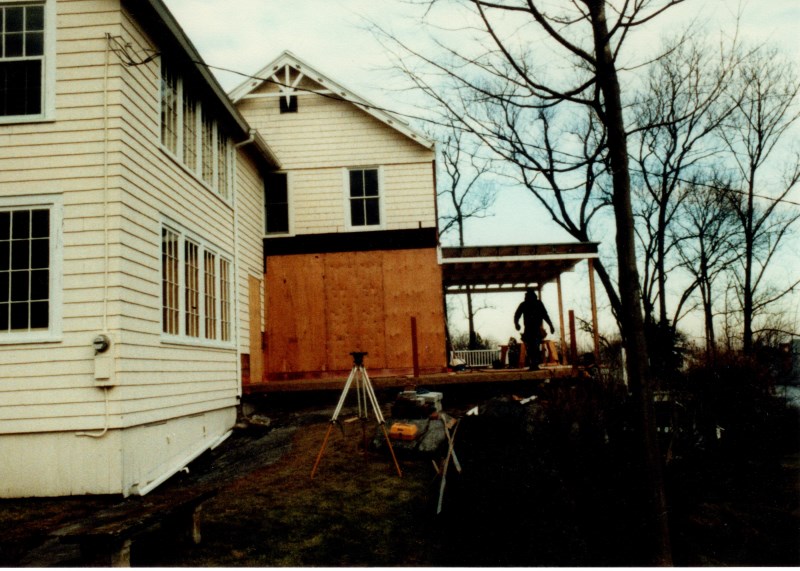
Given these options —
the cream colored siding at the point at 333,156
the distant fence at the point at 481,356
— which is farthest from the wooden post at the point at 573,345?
the distant fence at the point at 481,356

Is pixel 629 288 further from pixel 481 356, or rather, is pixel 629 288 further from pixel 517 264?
pixel 481 356

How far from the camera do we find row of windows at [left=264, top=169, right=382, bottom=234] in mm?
15781

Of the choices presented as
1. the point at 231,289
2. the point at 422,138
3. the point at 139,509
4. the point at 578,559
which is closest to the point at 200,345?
the point at 231,289

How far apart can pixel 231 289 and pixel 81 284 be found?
4834 millimetres

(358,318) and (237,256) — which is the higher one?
(237,256)

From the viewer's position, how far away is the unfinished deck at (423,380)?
13227mm

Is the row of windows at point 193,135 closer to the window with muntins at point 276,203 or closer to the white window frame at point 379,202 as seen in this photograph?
the window with muntins at point 276,203

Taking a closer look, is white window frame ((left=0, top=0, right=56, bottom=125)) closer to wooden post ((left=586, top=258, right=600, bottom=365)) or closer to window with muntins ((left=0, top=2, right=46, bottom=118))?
window with muntins ((left=0, top=2, right=46, bottom=118))

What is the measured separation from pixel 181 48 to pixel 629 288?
7.59m

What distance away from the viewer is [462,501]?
742 cm

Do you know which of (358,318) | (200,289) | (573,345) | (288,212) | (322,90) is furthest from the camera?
(322,90)

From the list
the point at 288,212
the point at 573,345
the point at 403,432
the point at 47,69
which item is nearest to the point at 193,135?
the point at 47,69

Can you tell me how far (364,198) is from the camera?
1582 cm

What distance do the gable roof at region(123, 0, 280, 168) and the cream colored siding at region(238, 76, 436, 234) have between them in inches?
96.5
